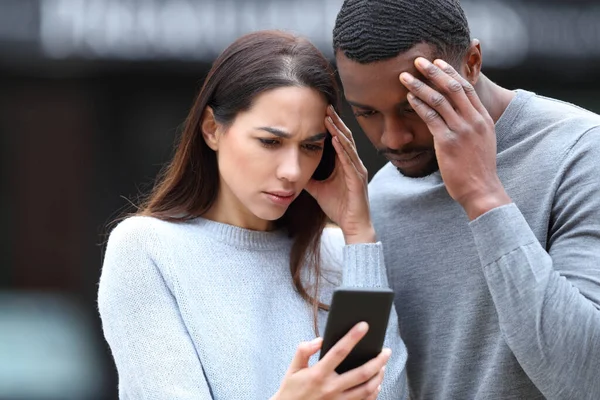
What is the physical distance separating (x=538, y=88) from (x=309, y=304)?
18.7 ft

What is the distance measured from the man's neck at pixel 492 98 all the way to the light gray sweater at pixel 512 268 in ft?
0.13

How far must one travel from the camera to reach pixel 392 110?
2633 millimetres

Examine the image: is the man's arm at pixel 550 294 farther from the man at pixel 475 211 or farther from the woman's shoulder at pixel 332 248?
the woman's shoulder at pixel 332 248

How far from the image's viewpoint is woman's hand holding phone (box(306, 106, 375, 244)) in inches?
117

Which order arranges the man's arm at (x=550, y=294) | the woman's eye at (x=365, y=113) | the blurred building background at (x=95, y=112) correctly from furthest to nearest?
the blurred building background at (x=95, y=112)
the woman's eye at (x=365, y=113)
the man's arm at (x=550, y=294)

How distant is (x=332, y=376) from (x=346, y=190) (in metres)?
0.89

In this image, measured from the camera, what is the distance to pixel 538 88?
323 inches

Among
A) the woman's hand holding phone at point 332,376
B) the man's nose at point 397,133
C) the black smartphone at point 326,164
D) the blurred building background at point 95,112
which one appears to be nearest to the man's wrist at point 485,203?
the man's nose at point 397,133

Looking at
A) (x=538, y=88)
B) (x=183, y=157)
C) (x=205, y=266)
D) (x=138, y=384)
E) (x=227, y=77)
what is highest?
(x=227, y=77)

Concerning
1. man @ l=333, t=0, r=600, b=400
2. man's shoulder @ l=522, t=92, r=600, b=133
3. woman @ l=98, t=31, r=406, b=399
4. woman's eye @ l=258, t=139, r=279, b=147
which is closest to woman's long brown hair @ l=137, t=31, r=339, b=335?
woman @ l=98, t=31, r=406, b=399

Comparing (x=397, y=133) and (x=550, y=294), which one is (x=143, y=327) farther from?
(x=550, y=294)

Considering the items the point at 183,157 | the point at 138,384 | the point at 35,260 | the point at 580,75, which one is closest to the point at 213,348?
the point at 138,384

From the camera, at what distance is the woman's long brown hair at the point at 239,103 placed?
2931 millimetres

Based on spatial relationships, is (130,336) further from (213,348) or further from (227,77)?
(227,77)
